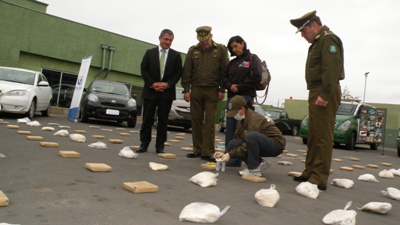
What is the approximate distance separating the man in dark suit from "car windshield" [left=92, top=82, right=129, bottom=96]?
19.5 ft

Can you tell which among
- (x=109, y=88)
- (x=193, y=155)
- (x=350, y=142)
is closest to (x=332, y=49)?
(x=193, y=155)

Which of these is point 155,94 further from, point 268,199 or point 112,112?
point 112,112

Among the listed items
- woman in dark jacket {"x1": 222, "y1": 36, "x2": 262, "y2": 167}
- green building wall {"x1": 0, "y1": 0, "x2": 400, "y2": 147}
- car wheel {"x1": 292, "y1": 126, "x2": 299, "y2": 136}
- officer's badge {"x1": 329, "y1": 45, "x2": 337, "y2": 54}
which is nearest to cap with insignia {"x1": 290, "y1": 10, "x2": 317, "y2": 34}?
officer's badge {"x1": 329, "y1": 45, "x2": 337, "y2": 54}

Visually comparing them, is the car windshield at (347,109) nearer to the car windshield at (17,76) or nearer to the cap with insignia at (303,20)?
the cap with insignia at (303,20)

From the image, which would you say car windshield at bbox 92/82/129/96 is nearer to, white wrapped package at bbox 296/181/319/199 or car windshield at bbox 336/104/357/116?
car windshield at bbox 336/104/357/116

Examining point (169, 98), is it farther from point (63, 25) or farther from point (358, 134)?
point (63, 25)

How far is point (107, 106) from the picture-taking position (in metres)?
10.3

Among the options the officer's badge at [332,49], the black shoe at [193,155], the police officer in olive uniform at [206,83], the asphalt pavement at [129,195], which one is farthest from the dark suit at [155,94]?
the officer's badge at [332,49]

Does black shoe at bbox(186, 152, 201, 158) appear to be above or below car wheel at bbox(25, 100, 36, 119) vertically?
below

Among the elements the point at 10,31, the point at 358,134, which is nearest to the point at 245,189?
the point at 358,134

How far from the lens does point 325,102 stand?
3633 mm

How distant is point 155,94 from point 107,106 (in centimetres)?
534

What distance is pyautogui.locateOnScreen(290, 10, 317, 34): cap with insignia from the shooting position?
391cm

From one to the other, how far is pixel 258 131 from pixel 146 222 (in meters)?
2.30
